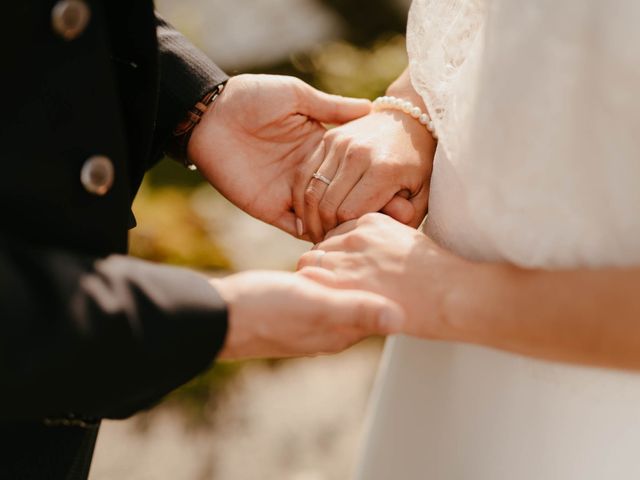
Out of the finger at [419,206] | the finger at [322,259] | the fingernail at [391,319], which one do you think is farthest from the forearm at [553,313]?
the finger at [419,206]

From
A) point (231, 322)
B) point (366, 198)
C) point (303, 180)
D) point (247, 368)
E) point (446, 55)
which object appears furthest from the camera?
point (247, 368)

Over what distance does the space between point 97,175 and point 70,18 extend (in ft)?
0.63

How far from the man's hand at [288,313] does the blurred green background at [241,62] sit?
5.44 ft

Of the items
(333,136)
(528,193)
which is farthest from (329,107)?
(528,193)

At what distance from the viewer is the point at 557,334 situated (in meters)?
1.06

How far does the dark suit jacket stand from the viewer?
90 centimetres

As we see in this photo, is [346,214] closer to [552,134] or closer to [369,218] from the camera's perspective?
[369,218]

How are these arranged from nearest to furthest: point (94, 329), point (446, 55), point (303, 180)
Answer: point (94, 329) → point (446, 55) → point (303, 180)

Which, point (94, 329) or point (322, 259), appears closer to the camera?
point (94, 329)

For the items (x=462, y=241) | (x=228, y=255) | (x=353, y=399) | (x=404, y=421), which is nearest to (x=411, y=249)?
(x=462, y=241)

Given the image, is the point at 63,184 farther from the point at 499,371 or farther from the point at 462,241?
the point at 499,371

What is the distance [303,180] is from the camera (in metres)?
1.55

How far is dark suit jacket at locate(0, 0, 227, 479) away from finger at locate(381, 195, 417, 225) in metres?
0.52

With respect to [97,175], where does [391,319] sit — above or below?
below
